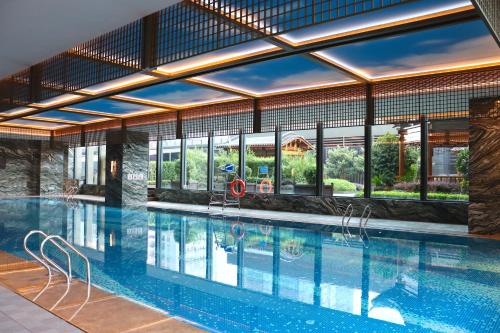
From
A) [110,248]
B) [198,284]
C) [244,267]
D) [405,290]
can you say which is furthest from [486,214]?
[110,248]

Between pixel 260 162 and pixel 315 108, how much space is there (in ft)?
12.0

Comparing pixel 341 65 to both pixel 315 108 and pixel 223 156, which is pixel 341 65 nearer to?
pixel 315 108

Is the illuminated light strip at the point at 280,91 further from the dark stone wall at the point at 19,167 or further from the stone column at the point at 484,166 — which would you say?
the dark stone wall at the point at 19,167

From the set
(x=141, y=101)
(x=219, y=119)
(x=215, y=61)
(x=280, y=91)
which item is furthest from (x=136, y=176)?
(x=215, y=61)

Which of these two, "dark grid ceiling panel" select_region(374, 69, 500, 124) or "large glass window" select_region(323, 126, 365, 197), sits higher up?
"dark grid ceiling panel" select_region(374, 69, 500, 124)

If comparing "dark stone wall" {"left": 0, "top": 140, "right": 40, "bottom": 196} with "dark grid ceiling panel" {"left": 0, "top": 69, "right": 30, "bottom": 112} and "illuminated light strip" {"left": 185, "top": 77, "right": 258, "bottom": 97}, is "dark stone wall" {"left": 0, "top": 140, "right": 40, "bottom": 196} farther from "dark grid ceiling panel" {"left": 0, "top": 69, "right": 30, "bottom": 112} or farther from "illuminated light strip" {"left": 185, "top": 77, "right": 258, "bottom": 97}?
"illuminated light strip" {"left": 185, "top": 77, "right": 258, "bottom": 97}

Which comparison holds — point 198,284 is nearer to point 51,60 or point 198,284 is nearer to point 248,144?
point 51,60

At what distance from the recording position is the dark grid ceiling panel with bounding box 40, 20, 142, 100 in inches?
209

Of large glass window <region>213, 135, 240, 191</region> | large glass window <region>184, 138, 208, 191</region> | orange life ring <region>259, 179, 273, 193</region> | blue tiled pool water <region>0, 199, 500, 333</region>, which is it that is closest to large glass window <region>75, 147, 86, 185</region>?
large glass window <region>184, 138, 208, 191</region>

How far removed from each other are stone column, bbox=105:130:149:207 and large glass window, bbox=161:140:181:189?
1.32 meters

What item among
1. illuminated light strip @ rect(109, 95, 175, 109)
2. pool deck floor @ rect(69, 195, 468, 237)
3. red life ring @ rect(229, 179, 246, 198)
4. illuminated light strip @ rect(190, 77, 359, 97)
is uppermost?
illuminated light strip @ rect(190, 77, 359, 97)

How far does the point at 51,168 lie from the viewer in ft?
60.5

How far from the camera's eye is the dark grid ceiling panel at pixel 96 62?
530cm

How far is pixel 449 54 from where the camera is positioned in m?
6.90
